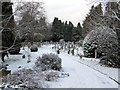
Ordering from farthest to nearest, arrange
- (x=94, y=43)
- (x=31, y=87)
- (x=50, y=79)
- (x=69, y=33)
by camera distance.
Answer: (x=69, y=33) < (x=94, y=43) < (x=50, y=79) < (x=31, y=87)

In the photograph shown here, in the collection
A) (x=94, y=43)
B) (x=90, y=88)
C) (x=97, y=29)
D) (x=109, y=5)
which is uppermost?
(x=109, y=5)

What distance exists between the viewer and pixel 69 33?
4544 cm

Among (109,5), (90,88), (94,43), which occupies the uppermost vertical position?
(109,5)

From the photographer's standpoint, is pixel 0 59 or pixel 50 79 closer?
pixel 50 79

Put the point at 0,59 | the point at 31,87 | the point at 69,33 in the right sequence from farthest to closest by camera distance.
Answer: the point at 69,33
the point at 0,59
the point at 31,87

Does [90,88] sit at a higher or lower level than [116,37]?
lower

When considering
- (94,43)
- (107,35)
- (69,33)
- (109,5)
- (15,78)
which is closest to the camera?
(15,78)

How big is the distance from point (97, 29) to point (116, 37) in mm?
2107

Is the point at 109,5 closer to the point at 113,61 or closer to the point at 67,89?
the point at 113,61

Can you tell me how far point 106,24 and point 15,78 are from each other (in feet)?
30.1

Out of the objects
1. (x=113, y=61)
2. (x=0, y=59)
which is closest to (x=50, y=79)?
(x=113, y=61)

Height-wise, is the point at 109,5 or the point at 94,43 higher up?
the point at 109,5

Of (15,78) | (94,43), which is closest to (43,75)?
(15,78)

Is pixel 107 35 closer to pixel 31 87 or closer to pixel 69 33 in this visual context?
pixel 31 87
